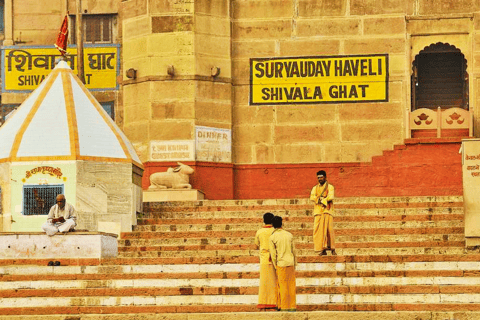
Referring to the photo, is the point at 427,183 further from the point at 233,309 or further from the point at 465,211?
the point at 233,309

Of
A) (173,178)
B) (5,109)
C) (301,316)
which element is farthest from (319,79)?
(301,316)

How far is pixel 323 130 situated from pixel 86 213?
23.7 feet

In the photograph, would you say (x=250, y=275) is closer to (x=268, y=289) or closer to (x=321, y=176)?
(x=268, y=289)

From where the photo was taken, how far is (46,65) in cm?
3177

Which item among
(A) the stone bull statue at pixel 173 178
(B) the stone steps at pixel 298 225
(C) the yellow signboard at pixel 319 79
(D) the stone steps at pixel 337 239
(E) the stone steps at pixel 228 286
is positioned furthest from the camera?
(C) the yellow signboard at pixel 319 79

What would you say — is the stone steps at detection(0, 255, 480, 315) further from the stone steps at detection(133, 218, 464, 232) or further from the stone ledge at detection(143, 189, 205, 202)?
the stone ledge at detection(143, 189, 205, 202)

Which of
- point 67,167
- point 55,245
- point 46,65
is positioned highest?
point 46,65

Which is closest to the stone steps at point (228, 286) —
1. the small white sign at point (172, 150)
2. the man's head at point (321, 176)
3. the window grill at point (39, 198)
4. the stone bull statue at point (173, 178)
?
the man's head at point (321, 176)

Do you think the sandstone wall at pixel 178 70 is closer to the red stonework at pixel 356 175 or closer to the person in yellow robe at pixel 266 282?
the red stonework at pixel 356 175

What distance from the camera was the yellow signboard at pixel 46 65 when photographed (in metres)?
31.7

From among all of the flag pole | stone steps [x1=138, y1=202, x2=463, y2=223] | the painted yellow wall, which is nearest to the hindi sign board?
the flag pole

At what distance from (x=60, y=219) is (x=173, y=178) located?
5.50 meters

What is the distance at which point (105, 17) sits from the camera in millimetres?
32188

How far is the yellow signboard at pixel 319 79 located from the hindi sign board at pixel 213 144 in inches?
36.8
